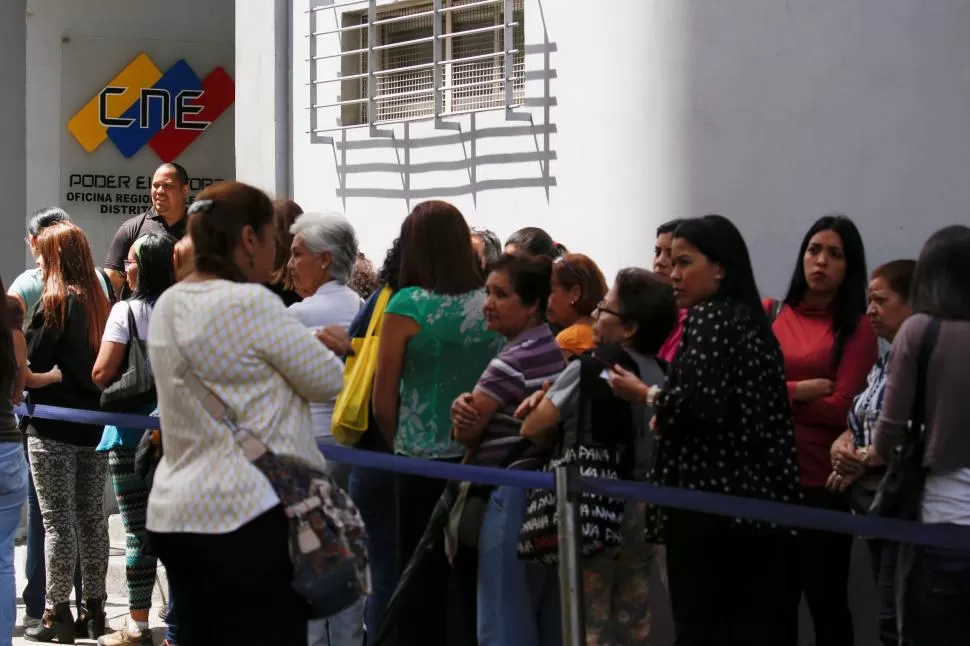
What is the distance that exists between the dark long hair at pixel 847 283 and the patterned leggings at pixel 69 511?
395 cm

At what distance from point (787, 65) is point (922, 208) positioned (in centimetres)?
99

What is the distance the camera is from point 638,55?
25.9 feet

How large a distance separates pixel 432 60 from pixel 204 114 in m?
4.50

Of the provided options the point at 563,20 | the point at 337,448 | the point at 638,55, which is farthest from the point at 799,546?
the point at 563,20

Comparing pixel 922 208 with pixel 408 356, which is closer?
pixel 408 356

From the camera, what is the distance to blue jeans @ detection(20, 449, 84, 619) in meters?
8.09

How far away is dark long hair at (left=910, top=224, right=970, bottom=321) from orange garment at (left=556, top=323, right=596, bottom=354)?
177cm

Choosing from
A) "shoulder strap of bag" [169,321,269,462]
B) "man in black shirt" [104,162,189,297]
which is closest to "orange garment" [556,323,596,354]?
"shoulder strap of bag" [169,321,269,462]

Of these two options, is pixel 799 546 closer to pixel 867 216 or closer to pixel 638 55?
pixel 867 216

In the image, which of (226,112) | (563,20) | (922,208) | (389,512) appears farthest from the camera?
(226,112)

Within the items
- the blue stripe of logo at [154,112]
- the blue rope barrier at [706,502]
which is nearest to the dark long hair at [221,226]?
the blue rope barrier at [706,502]

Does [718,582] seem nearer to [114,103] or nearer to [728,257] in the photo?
[728,257]

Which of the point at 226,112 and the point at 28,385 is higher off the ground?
the point at 226,112

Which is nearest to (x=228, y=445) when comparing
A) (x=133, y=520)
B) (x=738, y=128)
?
(x=133, y=520)
